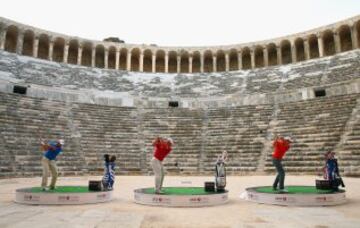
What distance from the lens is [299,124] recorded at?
65.8ft

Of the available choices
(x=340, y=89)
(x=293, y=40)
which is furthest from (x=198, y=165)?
(x=293, y=40)

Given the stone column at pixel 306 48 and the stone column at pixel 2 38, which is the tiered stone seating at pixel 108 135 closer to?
the stone column at pixel 2 38

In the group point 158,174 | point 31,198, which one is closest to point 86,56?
point 31,198

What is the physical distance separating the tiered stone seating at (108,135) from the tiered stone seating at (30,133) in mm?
763

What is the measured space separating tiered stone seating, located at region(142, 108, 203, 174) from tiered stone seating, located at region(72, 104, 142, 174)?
37.5 inches

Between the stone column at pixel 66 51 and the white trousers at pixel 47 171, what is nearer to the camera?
the white trousers at pixel 47 171

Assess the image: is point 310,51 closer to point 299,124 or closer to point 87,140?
point 299,124

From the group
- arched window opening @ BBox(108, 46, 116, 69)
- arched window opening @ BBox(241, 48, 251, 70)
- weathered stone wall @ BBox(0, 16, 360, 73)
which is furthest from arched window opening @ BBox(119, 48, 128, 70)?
arched window opening @ BBox(241, 48, 251, 70)

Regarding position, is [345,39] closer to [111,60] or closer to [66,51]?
[111,60]

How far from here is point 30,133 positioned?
18.2 metres

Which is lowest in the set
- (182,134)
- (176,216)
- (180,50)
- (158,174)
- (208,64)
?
(176,216)

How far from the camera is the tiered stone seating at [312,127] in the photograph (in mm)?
16859

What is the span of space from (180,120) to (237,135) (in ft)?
16.7

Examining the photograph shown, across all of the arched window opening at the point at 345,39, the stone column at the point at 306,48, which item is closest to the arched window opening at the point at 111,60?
the stone column at the point at 306,48
